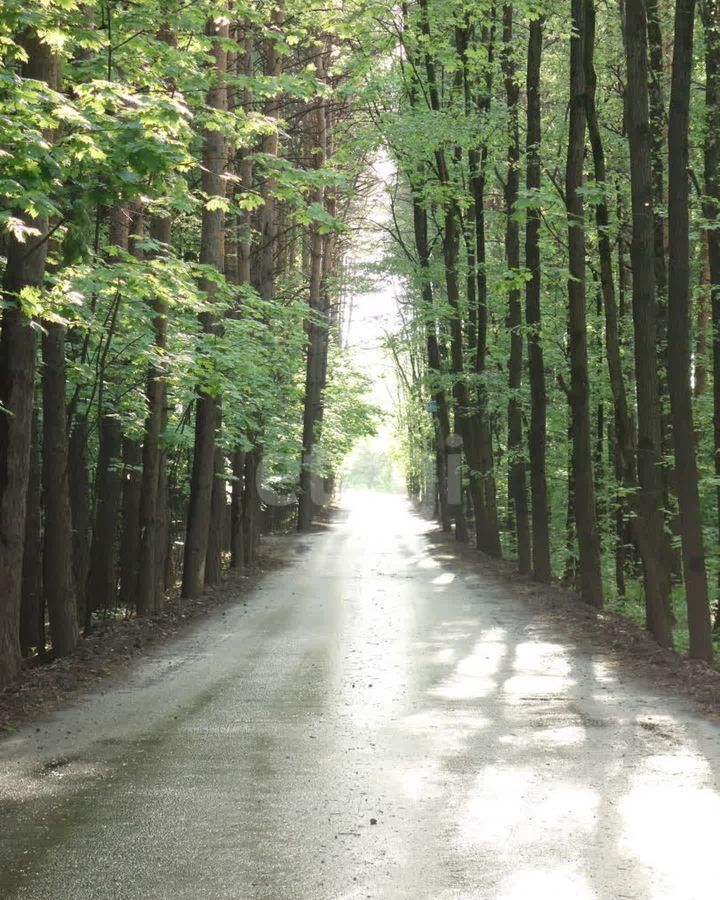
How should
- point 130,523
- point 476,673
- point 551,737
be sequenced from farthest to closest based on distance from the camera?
point 130,523
point 476,673
point 551,737

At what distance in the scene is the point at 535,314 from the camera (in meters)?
17.9

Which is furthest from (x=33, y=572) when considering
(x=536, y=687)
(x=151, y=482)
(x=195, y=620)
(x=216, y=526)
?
(x=536, y=687)

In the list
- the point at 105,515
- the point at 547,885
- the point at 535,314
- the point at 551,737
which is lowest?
the point at 547,885

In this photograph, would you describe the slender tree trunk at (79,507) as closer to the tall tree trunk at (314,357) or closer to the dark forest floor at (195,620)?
the dark forest floor at (195,620)

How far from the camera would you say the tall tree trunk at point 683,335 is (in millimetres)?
11086

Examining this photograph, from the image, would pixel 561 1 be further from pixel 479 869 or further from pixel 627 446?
pixel 479 869

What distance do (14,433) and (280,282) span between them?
23462 millimetres

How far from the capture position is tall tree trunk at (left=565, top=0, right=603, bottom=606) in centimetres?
1542

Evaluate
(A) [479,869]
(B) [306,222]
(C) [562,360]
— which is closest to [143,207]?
(B) [306,222]

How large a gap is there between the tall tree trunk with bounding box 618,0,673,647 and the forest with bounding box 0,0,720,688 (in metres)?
0.04

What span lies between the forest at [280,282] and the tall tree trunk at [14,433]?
0.03 m

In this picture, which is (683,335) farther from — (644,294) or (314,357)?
(314,357)

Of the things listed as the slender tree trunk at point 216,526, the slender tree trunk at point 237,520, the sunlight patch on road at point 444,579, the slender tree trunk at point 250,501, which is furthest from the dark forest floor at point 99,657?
the slender tree trunk at point 250,501

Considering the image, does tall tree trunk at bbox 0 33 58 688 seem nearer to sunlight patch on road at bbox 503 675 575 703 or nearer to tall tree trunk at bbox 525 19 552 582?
sunlight patch on road at bbox 503 675 575 703
